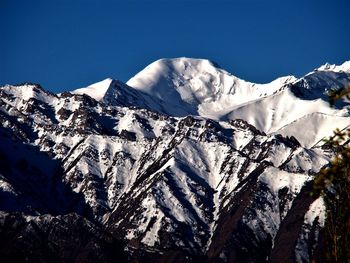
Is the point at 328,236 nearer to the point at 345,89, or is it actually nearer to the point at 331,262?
the point at 331,262

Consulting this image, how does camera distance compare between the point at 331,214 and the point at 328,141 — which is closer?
the point at 328,141

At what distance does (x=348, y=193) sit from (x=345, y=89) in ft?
16.9

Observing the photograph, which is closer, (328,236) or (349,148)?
(349,148)

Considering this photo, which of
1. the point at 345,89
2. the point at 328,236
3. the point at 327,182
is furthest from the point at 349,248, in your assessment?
the point at 345,89

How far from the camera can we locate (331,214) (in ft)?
143

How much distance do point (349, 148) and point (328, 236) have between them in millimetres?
6332

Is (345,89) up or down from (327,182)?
up

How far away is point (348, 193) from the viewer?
42406mm

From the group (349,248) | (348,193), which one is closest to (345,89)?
(348,193)

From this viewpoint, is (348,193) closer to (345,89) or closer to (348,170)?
(348,170)

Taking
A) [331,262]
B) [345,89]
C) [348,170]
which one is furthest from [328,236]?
[345,89]

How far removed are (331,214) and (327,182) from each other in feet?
13.4

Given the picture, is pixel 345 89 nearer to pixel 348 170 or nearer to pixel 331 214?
pixel 348 170

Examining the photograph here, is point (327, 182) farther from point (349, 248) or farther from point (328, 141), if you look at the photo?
point (349, 248)
